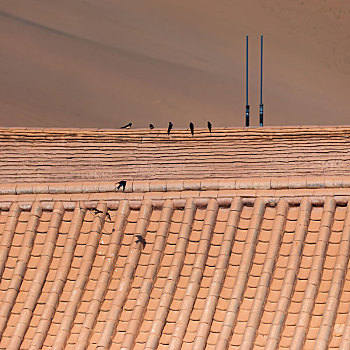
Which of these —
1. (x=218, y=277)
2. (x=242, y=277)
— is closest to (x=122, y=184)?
(x=218, y=277)

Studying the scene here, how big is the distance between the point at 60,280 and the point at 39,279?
22 cm

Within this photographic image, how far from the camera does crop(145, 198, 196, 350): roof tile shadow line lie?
29.6ft

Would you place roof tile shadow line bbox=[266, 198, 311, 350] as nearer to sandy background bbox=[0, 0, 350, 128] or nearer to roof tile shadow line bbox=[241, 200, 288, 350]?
roof tile shadow line bbox=[241, 200, 288, 350]

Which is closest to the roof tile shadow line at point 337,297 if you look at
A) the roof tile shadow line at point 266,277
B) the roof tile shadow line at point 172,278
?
the roof tile shadow line at point 266,277

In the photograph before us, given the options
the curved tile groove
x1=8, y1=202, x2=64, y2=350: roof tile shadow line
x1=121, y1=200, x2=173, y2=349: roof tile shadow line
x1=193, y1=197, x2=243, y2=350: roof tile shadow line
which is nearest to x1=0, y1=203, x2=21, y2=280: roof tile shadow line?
x1=8, y1=202, x2=64, y2=350: roof tile shadow line

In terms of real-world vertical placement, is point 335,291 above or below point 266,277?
below

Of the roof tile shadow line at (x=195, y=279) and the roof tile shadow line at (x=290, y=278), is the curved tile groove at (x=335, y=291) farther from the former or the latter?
the roof tile shadow line at (x=195, y=279)

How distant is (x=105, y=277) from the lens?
9.62 meters

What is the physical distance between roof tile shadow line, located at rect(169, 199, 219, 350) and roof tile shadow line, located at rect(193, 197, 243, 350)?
0.42ft

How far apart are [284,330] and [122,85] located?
783 inches

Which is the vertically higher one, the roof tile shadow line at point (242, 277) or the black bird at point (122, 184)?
the black bird at point (122, 184)

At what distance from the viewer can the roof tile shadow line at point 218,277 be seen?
897cm

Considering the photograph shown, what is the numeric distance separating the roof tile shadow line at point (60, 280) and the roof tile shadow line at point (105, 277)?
34 cm

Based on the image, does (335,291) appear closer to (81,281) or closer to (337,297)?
(337,297)
